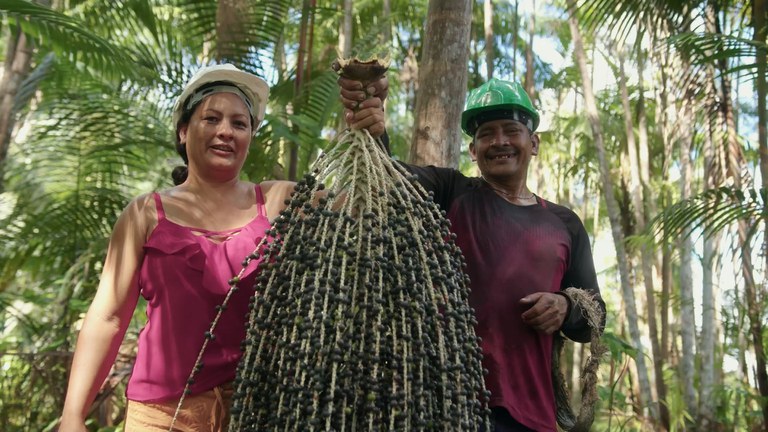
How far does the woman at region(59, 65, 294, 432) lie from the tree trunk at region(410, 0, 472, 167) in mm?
607

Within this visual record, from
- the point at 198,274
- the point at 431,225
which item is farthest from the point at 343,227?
the point at 198,274

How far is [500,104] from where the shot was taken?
2.23m

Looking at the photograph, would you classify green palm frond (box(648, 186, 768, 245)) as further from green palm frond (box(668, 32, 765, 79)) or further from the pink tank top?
the pink tank top

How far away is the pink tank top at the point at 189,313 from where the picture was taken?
1.89m

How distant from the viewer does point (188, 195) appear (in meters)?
2.08

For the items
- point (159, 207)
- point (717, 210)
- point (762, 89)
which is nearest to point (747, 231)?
point (762, 89)

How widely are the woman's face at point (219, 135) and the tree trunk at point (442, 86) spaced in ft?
2.30

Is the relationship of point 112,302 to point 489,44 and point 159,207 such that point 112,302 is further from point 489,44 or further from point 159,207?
point 489,44

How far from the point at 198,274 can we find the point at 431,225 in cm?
62

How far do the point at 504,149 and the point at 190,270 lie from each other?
37.3 inches

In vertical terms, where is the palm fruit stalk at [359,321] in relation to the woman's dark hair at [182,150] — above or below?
below

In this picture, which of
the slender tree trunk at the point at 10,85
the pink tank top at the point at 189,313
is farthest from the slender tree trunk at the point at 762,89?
the slender tree trunk at the point at 10,85

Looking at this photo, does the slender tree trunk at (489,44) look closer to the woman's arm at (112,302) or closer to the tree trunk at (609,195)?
the tree trunk at (609,195)

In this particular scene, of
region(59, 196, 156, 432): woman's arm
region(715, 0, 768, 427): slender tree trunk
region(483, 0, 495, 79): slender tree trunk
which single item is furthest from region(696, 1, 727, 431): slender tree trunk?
region(59, 196, 156, 432): woman's arm
